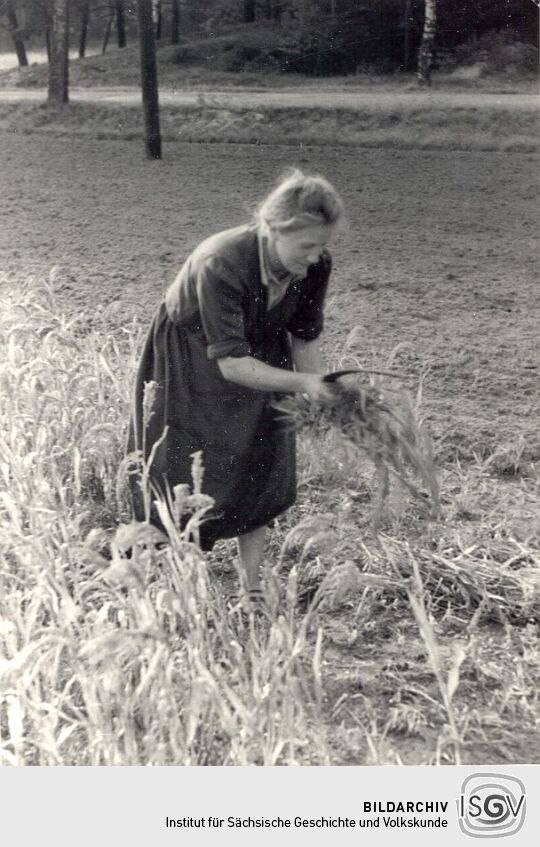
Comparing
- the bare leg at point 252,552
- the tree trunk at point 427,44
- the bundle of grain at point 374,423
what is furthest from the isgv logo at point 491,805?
the tree trunk at point 427,44

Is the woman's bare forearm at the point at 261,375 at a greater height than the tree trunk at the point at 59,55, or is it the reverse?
the tree trunk at the point at 59,55

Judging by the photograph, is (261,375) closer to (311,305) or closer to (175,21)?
(311,305)

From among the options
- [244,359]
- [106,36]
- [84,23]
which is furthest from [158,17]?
[244,359]

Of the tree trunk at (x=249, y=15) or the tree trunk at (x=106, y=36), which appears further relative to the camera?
the tree trunk at (x=106, y=36)

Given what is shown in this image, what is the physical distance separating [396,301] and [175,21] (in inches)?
72.2

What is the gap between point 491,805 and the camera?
184cm

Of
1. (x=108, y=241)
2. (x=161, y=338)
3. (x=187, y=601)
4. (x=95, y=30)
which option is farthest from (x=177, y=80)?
(x=187, y=601)

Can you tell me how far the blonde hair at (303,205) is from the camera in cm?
226

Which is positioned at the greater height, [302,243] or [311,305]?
[302,243]

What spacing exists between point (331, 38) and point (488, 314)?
1.63 metres

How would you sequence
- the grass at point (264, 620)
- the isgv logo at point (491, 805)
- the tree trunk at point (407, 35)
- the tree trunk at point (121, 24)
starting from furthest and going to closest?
1. the tree trunk at point (121, 24)
2. the tree trunk at point (407, 35)
3. the grass at point (264, 620)
4. the isgv logo at point (491, 805)

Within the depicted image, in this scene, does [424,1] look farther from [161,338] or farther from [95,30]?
[161,338]

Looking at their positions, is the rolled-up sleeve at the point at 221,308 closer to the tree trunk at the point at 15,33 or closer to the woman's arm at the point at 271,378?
the woman's arm at the point at 271,378

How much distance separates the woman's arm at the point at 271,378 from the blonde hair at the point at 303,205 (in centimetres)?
35
